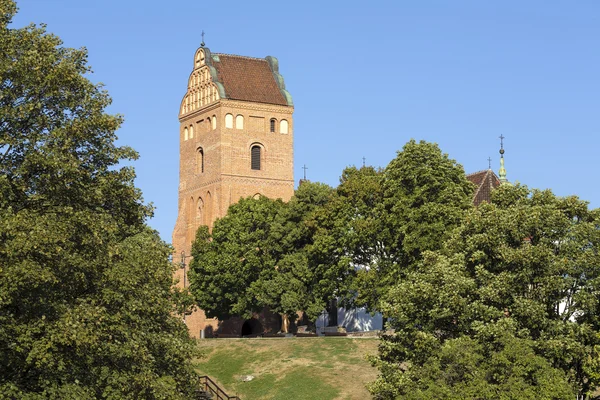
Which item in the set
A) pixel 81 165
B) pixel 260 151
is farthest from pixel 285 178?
pixel 81 165

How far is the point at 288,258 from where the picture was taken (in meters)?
74.4

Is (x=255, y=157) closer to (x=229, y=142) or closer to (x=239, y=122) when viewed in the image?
(x=229, y=142)

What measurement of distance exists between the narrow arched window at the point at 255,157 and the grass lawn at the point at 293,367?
80.3ft

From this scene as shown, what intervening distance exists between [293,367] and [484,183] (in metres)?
22.3

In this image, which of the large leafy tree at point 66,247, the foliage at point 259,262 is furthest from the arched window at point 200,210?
the large leafy tree at point 66,247

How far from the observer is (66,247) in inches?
1158

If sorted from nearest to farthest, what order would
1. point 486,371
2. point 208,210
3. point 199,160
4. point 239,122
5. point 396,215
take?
point 486,371 < point 396,215 < point 208,210 < point 239,122 < point 199,160

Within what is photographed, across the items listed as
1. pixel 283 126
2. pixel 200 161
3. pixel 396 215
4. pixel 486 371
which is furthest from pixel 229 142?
pixel 486 371

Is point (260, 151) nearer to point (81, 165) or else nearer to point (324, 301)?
point (324, 301)

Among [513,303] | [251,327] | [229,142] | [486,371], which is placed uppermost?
[229,142]

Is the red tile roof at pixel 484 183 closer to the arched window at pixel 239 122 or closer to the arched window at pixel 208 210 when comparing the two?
the arched window at pixel 239 122

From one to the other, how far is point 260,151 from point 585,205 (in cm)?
5197

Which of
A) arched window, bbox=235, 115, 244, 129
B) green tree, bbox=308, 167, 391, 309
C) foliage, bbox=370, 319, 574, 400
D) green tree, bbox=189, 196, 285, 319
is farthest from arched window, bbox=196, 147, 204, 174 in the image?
foliage, bbox=370, 319, 574, 400

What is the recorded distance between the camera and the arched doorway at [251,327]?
86625 millimetres
